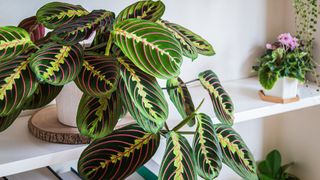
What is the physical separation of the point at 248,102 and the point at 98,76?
70cm

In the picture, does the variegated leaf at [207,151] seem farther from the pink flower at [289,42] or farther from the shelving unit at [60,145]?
the pink flower at [289,42]

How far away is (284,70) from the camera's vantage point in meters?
1.37

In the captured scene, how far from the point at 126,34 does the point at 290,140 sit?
3.80 ft

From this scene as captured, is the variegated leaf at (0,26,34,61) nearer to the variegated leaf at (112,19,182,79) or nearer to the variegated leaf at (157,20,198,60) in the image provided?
the variegated leaf at (112,19,182,79)

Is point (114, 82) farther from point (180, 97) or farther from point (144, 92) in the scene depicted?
point (180, 97)

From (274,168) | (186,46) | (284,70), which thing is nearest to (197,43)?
(186,46)

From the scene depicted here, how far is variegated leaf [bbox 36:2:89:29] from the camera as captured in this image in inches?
34.2

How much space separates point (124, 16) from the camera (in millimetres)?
927

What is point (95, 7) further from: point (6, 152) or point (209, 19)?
point (6, 152)

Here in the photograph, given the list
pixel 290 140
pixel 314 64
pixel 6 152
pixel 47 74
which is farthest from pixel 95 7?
pixel 290 140

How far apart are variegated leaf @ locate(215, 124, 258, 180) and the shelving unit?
24cm

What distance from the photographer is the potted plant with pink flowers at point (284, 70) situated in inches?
53.7

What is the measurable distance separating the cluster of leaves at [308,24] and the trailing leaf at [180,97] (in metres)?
0.62

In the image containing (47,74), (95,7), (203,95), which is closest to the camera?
(47,74)
